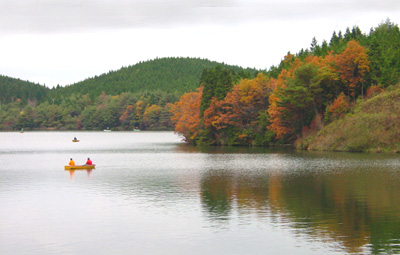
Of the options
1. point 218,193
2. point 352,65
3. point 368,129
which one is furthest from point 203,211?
point 352,65

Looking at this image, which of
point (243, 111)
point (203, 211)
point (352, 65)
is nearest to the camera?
point (203, 211)

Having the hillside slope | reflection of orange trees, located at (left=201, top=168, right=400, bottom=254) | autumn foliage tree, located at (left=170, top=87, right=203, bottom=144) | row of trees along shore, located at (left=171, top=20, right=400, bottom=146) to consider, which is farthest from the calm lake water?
autumn foliage tree, located at (left=170, top=87, right=203, bottom=144)

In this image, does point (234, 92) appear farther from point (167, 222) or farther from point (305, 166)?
point (167, 222)

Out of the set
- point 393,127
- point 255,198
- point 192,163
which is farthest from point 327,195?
point 393,127

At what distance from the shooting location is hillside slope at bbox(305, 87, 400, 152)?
250 ft

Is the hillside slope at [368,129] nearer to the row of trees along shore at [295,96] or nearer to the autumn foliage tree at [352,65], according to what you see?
the row of trees along shore at [295,96]

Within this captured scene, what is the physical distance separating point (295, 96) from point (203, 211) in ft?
198

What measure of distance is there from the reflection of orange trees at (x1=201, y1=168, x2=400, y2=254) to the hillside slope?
30018 millimetres

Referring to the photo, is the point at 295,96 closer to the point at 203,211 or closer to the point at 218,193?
the point at 218,193

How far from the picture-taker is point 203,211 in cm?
2955

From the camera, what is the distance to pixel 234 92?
335 ft

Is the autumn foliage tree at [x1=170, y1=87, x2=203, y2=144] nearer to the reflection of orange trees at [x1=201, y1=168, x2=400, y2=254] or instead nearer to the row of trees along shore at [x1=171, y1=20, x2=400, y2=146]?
the row of trees along shore at [x1=171, y1=20, x2=400, y2=146]

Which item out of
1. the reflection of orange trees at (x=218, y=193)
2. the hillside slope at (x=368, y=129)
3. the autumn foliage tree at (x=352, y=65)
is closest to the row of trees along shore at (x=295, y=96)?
the autumn foliage tree at (x=352, y=65)

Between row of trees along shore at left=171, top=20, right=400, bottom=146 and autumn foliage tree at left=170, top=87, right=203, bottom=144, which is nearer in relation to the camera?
row of trees along shore at left=171, top=20, right=400, bottom=146
